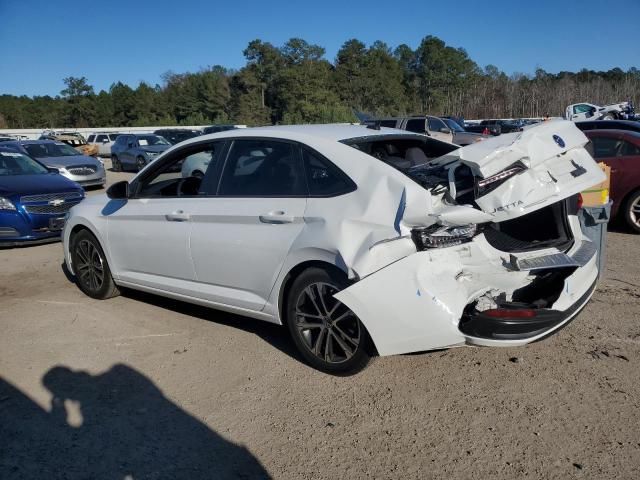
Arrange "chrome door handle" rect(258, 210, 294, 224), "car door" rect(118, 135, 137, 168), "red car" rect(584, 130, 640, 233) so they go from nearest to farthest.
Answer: "chrome door handle" rect(258, 210, 294, 224) → "red car" rect(584, 130, 640, 233) → "car door" rect(118, 135, 137, 168)

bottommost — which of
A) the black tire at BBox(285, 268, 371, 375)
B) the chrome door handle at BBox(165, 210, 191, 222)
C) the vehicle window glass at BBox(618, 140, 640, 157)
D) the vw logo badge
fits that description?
the black tire at BBox(285, 268, 371, 375)

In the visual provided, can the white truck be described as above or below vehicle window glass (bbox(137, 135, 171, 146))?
above

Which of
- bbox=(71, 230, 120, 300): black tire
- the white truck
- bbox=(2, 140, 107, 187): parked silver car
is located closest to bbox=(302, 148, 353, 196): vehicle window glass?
bbox=(71, 230, 120, 300): black tire

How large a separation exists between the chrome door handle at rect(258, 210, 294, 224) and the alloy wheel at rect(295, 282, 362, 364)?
0.50 m

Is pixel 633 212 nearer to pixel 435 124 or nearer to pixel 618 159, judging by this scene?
pixel 618 159

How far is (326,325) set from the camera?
11.7ft

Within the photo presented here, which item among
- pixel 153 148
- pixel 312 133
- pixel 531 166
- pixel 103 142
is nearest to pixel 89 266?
pixel 312 133

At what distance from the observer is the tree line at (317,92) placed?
7012 centimetres

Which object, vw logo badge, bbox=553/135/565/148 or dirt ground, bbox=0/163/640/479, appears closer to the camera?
dirt ground, bbox=0/163/640/479

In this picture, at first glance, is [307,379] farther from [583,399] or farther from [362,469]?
[583,399]

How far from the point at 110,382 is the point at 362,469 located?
2.02 metres

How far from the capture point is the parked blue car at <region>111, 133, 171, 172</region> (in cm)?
2267

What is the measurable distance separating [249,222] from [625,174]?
6.52 m

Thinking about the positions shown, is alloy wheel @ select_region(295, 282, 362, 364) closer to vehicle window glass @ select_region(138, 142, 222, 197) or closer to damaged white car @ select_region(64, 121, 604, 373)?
damaged white car @ select_region(64, 121, 604, 373)
